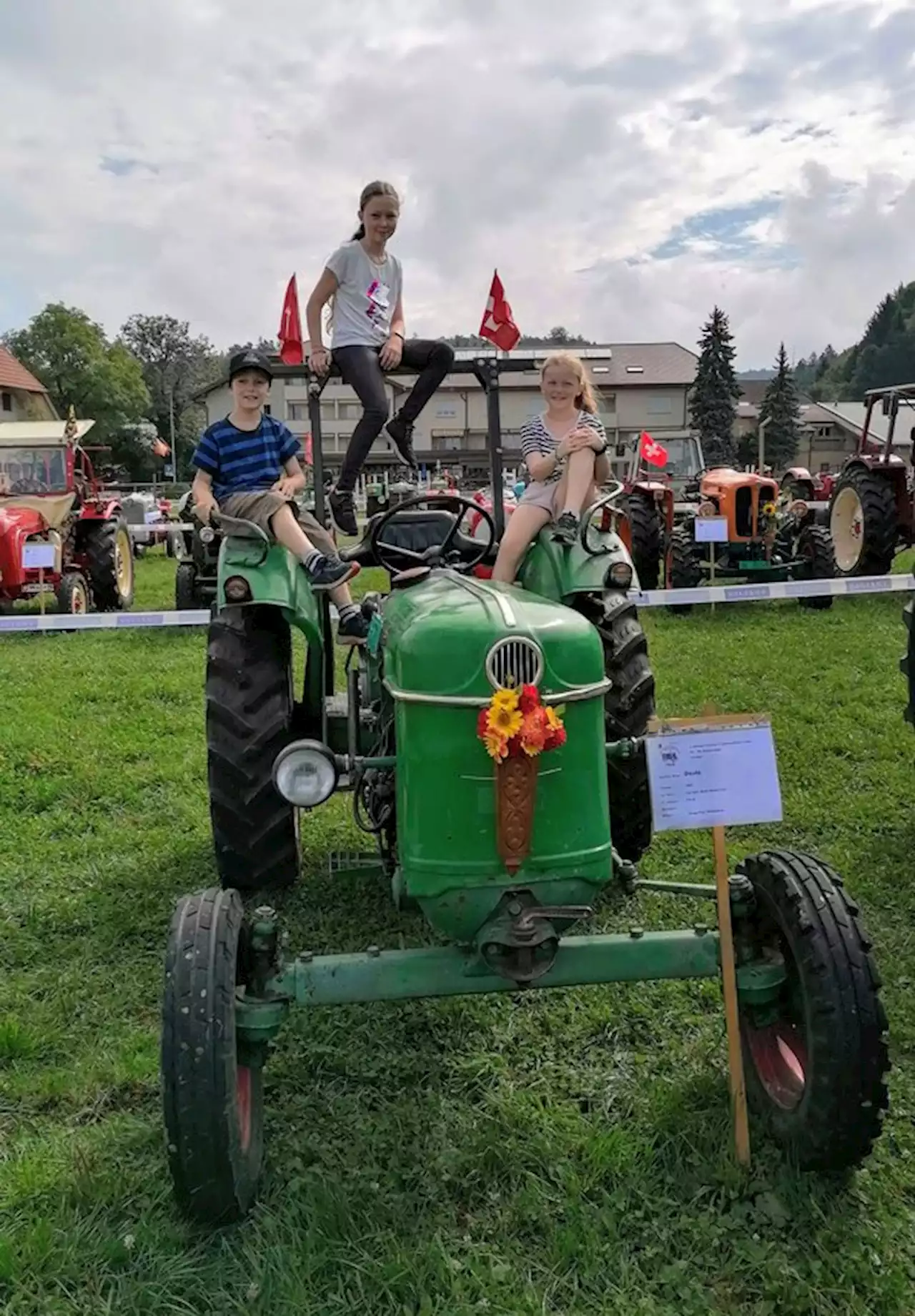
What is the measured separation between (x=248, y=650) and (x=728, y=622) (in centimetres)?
699

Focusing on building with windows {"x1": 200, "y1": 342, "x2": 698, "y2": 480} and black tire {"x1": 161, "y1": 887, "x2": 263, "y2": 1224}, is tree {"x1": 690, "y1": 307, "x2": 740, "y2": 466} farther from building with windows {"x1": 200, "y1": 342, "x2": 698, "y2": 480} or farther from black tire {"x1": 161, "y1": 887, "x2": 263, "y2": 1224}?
black tire {"x1": 161, "y1": 887, "x2": 263, "y2": 1224}

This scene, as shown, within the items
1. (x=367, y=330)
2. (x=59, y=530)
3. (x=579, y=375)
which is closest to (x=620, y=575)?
(x=579, y=375)

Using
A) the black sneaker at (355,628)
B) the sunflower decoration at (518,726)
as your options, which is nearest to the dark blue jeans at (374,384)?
the black sneaker at (355,628)

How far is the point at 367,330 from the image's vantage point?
185 inches

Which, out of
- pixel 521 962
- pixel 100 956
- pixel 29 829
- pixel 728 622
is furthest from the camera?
pixel 728 622

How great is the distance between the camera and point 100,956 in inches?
151

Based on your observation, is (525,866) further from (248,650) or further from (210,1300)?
(248,650)

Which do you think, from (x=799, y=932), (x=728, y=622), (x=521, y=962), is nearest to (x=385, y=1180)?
(x=521, y=962)

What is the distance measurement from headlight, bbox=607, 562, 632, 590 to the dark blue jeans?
1.32 metres

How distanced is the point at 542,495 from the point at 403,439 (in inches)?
37.8

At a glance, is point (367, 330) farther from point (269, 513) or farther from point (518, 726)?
point (518, 726)

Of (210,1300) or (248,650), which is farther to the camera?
(248,650)

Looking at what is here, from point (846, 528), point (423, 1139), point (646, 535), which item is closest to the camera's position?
point (423, 1139)

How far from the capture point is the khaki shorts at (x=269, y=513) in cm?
420
